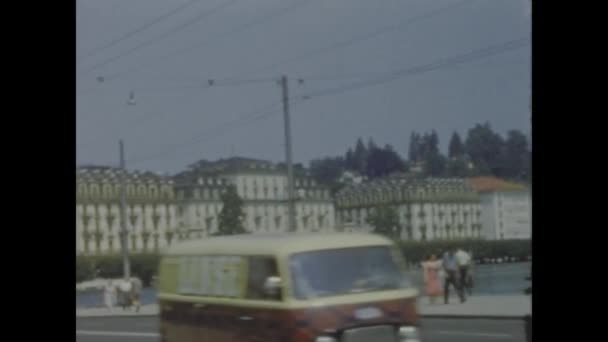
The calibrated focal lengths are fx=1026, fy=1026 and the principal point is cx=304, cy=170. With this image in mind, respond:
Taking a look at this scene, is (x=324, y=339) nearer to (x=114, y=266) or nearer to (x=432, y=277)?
(x=432, y=277)

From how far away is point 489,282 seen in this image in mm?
3918

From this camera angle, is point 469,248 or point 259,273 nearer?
point 259,273

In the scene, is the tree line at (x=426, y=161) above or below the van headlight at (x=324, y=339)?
above

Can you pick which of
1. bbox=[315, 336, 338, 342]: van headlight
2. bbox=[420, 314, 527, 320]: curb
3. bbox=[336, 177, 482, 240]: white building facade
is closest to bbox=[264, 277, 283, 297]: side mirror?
bbox=[315, 336, 338, 342]: van headlight

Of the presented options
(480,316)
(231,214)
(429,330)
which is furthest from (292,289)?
(480,316)

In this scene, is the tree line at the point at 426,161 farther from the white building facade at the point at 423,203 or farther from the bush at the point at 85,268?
the bush at the point at 85,268

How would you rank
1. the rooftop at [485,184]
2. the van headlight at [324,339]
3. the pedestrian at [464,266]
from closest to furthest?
the van headlight at [324,339], the pedestrian at [464,266], the rooftop at [485,184]

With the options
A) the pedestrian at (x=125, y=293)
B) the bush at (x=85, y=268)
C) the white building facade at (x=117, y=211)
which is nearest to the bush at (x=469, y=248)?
the white building facade at (x=117, y=211)

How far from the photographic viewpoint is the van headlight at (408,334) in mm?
3613

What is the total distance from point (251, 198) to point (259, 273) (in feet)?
1.30

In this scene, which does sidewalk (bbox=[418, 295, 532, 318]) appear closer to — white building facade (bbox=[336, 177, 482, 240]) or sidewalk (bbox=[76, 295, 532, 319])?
sidewalk (bbox=[76, 295, 532, 319])

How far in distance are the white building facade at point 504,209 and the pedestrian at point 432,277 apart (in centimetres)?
28
